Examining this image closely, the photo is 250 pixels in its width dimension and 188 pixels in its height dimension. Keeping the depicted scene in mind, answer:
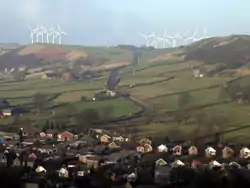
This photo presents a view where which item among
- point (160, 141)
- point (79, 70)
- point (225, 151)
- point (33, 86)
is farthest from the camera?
point (79, 70)

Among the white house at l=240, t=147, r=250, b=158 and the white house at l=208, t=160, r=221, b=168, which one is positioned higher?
the white house at l=208, t=160, r=221, b=168

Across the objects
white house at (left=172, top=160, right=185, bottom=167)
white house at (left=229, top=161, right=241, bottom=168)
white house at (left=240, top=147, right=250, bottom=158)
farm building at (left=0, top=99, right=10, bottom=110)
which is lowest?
farm building at (left=0, top=99, right=10, bottom=110)

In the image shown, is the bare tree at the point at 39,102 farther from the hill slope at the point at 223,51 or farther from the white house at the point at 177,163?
the hill slope at the point at 223,51

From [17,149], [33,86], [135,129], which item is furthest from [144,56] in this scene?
[17,149]

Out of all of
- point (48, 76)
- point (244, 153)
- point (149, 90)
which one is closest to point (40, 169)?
point (244, 153)

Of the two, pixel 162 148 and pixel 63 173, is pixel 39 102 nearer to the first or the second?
pixel 162 148

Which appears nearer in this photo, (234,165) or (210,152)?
(234,165)

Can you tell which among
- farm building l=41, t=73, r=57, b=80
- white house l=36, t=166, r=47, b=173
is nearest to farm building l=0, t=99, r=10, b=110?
farm building l=41, t=73, r=57, b=80

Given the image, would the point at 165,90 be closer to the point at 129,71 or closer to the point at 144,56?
the point at 129,71

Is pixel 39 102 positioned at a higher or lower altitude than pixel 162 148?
lower

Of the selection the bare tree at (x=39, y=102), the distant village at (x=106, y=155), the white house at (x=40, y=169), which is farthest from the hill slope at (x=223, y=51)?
the white house at (x=40, y=169)

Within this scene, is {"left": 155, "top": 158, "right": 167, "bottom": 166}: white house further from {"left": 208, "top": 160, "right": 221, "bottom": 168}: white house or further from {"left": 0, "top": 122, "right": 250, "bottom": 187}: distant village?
{"left": 208, "top": 160, "right": 221, "bottom": 168}: white house
